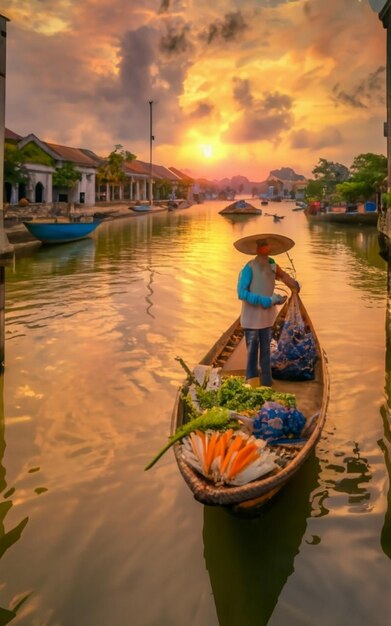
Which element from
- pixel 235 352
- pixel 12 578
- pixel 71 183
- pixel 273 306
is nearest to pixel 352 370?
pixel 235 352

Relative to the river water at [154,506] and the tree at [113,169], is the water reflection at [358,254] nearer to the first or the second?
the river water at [154,506]

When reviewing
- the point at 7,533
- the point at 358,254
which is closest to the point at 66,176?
the point at 358,254

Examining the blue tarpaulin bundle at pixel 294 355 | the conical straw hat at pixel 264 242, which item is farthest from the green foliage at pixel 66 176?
the conical straw hat at pixel 264 242

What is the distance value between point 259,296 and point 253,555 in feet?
9.47

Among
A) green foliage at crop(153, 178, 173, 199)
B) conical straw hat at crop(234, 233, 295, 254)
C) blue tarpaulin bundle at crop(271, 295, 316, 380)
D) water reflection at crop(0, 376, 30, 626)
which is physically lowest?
water reflection at crop(0, 376, 30, 626)

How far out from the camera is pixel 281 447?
16.8 feet

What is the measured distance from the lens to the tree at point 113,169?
63844mm

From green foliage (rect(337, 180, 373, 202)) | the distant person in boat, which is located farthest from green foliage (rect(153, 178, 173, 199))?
the distant person in boat

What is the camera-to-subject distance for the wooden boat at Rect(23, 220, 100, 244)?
98.2 feet

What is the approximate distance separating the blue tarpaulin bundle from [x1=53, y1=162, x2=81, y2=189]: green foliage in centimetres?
4415

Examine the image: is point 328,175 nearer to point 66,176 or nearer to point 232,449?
point 66,176

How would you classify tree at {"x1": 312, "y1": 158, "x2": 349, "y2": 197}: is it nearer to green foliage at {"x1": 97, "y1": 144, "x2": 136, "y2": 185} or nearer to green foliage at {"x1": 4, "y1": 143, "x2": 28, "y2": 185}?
green foliage at {"x1": 97, "y1": 144, "x2": 136, "y2": 185}

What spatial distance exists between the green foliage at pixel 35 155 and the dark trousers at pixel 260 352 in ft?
135

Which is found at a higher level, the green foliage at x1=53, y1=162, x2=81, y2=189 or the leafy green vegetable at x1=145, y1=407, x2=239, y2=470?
the green foliage at x1=53, y1=162, x2=81, y2=189
